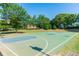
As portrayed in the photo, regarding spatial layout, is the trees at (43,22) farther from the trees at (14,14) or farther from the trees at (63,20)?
the trees at (14,14)

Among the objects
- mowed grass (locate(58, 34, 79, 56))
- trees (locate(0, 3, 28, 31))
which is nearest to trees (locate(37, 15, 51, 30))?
trees (locate(0, 3, 28, 31))

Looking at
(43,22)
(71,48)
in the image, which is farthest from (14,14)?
(71,48)

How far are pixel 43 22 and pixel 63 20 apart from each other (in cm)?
63

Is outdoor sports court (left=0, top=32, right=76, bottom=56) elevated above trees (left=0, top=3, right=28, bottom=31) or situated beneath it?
situated beneath

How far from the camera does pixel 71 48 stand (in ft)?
18.8

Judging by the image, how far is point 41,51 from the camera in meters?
5.63

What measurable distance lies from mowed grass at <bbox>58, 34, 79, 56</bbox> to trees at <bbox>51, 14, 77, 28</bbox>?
1.62ft

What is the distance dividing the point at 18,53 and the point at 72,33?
1.76 m

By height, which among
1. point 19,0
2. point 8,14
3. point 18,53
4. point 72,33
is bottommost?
point 18,53

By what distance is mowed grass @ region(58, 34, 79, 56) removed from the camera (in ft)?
18.2

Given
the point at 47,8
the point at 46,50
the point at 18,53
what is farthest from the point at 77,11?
the point at 18,53

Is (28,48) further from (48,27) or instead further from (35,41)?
(48,27)

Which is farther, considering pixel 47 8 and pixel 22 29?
pixel 22 29

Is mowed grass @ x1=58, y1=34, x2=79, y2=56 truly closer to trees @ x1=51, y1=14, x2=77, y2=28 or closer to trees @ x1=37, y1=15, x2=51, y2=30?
trees @ x1=51, y1=14, x2=77, y2=28
